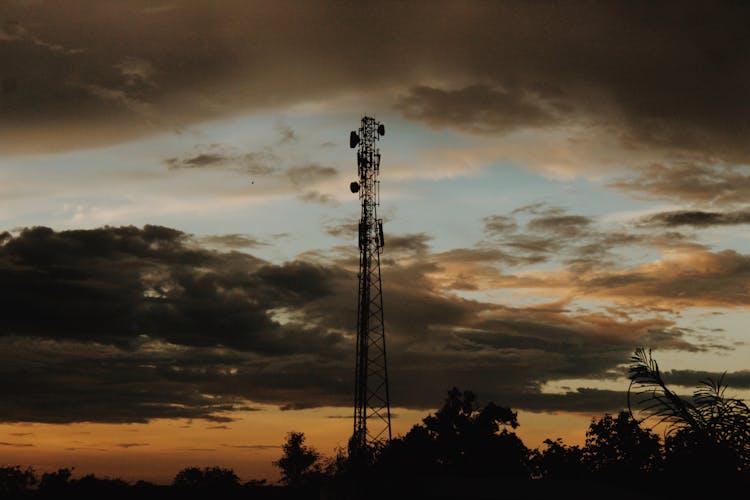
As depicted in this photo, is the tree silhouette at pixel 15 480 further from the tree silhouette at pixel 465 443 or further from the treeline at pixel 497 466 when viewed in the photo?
the tree silhouette at pixel 465 443

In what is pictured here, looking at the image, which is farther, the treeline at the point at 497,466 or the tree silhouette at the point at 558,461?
the tree silhouette at the point at 558,461

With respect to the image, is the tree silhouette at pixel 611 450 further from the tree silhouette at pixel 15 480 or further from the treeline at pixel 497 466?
the tree silhouette at pixel 15 480

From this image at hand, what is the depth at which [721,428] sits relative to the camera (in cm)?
655

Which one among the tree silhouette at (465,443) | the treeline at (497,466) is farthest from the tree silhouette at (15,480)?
the tree silhouette at (465,443)

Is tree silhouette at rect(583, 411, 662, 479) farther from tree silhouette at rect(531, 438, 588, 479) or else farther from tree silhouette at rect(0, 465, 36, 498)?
tree silhouette at rect(0, 465, 36, 498)

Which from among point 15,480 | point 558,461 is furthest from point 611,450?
point 15,480

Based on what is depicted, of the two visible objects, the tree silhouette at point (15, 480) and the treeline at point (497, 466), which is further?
the tree silhouette at point (15, 480)

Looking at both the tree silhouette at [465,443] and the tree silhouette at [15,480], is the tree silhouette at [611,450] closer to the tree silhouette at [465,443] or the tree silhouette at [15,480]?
the tree silhouette at [465,443]

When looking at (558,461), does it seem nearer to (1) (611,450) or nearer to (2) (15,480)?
(1) (611,450)

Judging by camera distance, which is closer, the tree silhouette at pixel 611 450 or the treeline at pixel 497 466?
the treeline at pixel 497 466

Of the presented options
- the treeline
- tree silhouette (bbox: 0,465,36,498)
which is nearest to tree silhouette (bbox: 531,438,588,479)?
the treeline

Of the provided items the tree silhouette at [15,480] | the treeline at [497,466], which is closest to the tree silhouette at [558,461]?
the treeline at [497,466]

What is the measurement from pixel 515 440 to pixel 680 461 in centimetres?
7439

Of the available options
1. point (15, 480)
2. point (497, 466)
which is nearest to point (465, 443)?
point (497, 466)
